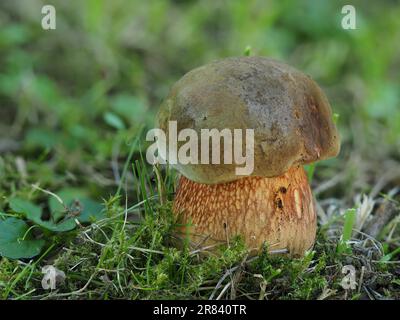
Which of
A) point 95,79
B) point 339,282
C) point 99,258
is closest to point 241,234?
point 339,282

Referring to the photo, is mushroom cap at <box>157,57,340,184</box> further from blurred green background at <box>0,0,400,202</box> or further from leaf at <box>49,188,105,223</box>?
blurred green background at <box>0,0,400,202</box>

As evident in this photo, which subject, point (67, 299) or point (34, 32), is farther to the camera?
point (34, 32)

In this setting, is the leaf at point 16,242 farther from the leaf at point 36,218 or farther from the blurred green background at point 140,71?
the blurred green background at point 140,71

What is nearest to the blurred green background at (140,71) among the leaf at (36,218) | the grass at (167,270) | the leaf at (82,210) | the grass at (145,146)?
the grass at (145,146)

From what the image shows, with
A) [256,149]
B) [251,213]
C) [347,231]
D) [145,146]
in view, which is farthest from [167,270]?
[145,146]

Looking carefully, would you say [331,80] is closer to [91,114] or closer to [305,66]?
[305,66]

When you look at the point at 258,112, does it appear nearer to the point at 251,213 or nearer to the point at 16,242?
the point at 251,213
